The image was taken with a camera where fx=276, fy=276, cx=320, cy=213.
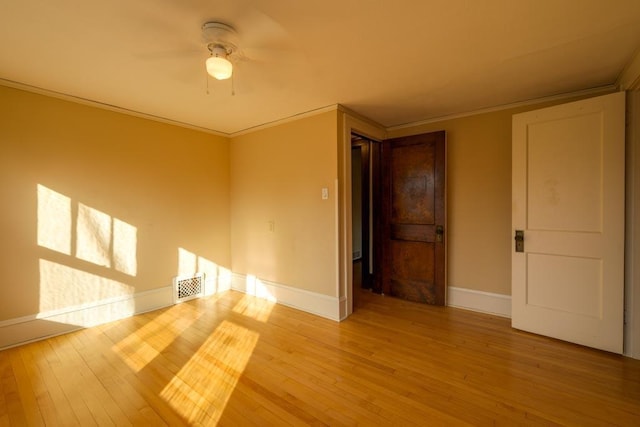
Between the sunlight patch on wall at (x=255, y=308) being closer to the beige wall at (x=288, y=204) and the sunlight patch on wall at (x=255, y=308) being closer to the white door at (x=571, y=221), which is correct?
the beige wall at (x=288, y=204)

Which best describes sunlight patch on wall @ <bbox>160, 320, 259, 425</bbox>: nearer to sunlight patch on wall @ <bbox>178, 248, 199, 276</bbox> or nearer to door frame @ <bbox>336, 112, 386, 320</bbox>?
door frame @ <bbox>336, 112, 386, 320</bbox>

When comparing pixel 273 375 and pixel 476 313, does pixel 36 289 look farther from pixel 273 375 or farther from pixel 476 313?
pixel 476 313

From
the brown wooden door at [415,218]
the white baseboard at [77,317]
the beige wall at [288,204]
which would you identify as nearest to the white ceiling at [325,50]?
the beige wall at [288,204]

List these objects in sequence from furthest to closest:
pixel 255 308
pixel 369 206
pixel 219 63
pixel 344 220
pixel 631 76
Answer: pixel 369 206 → pixel 255 308 → pixel 344 220 → pixel 631 76 → pixel 219 63

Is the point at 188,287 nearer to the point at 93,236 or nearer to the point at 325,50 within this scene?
the point at 93,236

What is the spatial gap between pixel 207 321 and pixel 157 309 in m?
0.83

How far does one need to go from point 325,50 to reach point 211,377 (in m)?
2.55

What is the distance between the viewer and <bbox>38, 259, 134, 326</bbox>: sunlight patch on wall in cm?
266

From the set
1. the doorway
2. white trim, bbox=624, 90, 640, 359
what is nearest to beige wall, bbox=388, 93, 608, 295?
white trim, bbox=624, 90, 640, 359

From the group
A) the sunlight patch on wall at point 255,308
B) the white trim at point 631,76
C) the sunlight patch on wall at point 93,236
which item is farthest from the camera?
the sunlight patch on wall at point 255,308

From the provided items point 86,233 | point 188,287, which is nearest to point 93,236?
point 86,233

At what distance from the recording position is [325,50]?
1979mm

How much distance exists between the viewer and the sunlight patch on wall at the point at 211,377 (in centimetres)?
174

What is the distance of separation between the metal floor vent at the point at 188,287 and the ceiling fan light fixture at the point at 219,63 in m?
2.77
